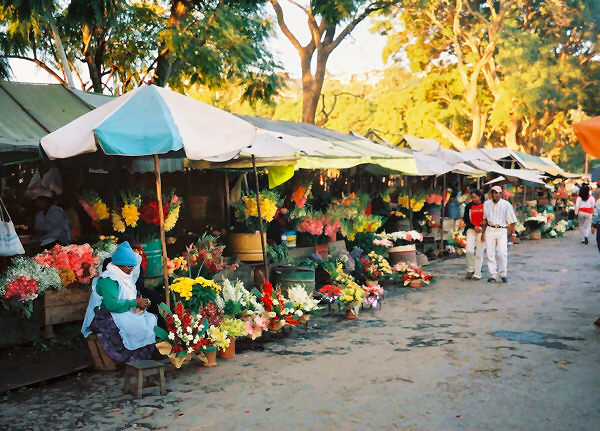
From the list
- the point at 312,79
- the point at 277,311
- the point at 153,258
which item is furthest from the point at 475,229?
the point at 312,79

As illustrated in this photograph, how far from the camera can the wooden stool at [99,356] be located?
6.62m

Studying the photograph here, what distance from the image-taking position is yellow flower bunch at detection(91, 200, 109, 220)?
8086mm

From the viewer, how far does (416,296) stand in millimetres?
11117

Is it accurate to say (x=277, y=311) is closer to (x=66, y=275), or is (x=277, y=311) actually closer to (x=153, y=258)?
(x=153, y=258)

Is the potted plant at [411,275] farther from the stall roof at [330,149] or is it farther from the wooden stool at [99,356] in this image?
the wooden stool at [99,356]

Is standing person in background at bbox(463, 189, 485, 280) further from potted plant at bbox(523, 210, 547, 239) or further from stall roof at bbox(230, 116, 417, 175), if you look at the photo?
potted plant at bbox(523, 210, 547, 239)

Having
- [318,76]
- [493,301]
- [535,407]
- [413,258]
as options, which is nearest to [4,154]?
[535,407]

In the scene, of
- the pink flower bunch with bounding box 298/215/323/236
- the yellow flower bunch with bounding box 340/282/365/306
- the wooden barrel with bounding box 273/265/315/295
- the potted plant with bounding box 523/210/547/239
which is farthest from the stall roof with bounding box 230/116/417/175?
the potted plant with bounding box 523/210/547/239

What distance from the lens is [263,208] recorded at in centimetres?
978

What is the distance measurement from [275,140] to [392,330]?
3.03 m

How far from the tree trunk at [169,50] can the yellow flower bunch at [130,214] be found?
6.90 metres

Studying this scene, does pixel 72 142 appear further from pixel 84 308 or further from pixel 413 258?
pixel 413 258

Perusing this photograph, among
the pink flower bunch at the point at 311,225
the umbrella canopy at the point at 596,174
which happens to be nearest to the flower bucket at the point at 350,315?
the pink flower bunch at the point at 311,225

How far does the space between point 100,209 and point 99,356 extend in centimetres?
216
